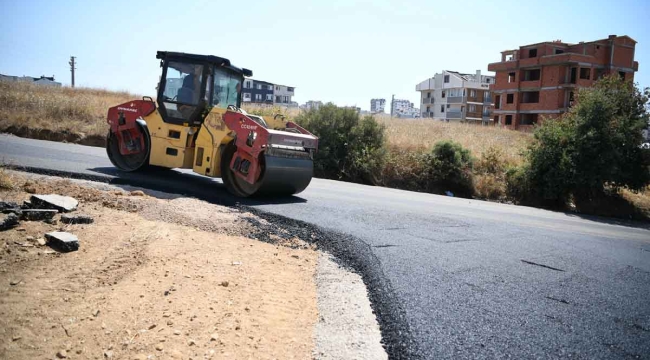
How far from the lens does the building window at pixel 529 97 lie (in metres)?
44.8

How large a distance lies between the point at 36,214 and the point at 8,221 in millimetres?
375

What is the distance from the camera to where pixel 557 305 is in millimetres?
3895

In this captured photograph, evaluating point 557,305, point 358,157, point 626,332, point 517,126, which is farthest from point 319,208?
point 517,126

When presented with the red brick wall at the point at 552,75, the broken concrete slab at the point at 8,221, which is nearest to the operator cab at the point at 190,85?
the broken concrete slab at the point at 8,221

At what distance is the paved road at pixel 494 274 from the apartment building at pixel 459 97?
58731 millimetres

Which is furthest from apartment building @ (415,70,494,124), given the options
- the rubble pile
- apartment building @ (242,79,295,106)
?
the rubble pile

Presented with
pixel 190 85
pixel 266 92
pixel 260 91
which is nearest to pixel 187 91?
pixel 190 85

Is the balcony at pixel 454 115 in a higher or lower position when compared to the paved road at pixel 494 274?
higher

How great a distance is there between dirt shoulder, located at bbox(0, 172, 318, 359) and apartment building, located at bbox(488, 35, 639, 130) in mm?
41070

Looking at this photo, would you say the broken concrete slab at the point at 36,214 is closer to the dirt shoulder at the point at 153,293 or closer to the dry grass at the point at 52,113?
the dirt shoulder at the point at 153,293

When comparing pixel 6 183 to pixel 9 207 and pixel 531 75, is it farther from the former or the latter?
pixel 531 75

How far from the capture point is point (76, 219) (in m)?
4.86

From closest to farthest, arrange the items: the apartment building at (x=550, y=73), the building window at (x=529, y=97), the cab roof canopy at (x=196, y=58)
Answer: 1. the cab roof canopy at (x=196, y=58)
2. the apartment building at (x=550, y=73)
3. the building window at (x=529, y=97)

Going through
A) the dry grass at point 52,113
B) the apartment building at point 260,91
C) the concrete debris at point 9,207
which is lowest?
the concrete debris at point 9,207
